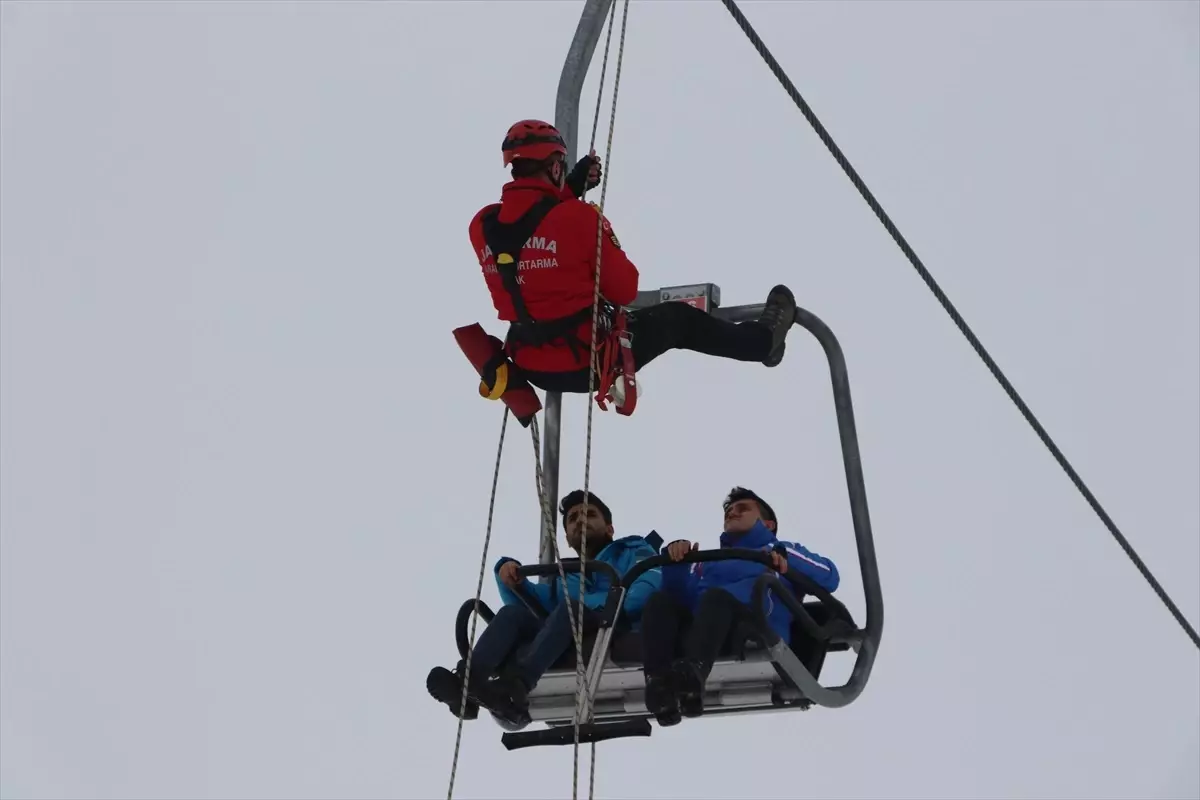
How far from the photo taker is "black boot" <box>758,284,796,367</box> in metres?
10.7

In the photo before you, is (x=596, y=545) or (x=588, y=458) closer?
(x=588, y=458)

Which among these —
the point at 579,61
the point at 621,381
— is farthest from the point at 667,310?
the point at 579,61

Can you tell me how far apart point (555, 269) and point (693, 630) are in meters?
1.39

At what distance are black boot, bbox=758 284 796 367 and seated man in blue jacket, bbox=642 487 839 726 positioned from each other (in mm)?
612

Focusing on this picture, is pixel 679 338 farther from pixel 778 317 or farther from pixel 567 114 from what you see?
pixel 567 114

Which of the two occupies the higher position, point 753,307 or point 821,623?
point 753,307

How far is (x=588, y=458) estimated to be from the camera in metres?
9.87

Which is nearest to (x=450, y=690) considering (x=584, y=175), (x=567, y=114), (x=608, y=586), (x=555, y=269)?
(x=608, y=586)

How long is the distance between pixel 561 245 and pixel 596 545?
1.12 meters

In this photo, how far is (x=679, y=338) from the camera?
10570 mm

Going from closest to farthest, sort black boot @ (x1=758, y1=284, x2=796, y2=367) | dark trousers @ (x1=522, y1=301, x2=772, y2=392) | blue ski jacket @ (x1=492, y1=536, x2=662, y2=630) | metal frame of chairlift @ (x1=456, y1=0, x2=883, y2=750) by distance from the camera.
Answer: metal frame of chairlift @ (x1=456, y1=0, x2=883, y2=750) → blue ski jacket @ (x1=492, y1=536, x2=662, y2=630) → dark trousers @ (x1=522, y1=301, x2=772, y2=392) → black boot @ (x1=758, y1=284, x2=796, y2=367)

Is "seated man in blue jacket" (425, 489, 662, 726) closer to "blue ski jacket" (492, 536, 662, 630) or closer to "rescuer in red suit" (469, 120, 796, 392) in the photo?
"blue ski jacket" (492, 536, 662, 630)

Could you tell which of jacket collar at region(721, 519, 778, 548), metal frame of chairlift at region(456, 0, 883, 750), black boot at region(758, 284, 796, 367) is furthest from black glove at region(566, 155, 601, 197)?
jacket collar at region(721, 519, 778, 548)

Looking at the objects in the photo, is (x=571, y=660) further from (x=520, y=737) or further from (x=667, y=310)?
(x=667, y=310)
